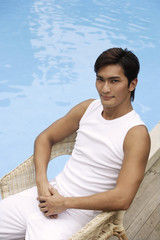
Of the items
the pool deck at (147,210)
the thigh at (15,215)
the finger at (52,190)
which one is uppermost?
the finger at (52,190)

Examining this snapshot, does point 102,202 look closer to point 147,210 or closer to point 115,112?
point 115,112

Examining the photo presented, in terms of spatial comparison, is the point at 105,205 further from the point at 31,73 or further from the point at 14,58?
the point at 14,58

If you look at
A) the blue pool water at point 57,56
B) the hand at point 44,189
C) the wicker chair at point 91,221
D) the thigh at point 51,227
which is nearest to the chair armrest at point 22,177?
the wicker chair at point 91,221

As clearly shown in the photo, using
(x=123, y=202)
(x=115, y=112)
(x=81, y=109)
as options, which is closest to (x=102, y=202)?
(x=123, y=202)

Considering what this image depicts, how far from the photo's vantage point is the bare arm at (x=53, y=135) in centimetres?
180

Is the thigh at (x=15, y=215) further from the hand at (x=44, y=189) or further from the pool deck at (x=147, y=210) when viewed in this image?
the pool deck at (x=147, y=210)

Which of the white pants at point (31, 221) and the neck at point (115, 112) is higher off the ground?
the neck at point (115, 112)

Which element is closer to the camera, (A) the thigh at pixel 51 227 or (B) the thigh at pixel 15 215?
(A) the thigh at pixel 51 227

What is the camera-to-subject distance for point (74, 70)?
16.4 feet

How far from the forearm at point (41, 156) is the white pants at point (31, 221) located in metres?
0.09

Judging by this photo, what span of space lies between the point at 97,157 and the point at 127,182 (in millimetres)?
238

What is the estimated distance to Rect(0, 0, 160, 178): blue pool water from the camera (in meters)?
4.03

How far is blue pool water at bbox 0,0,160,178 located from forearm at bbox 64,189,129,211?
6.46ft

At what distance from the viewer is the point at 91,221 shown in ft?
4.82
